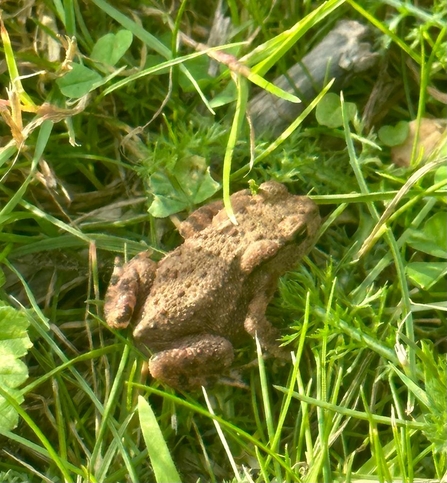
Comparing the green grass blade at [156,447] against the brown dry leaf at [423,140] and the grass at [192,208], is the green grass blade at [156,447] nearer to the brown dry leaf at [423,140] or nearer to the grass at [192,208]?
the grass at [192,208]

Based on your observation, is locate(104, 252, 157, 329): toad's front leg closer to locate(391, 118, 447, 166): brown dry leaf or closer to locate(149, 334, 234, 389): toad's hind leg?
locate(149, 334, 234, 389): toad's hind leg

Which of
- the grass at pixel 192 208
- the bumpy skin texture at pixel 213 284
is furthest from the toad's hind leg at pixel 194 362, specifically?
the grass at pixel 192 208

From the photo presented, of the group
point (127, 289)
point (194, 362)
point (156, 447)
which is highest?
point (127, 289)

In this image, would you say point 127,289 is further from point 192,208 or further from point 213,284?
point 192,208

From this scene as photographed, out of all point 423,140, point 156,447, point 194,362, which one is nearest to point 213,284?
point 194,362

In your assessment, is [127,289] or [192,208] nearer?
[127,289]

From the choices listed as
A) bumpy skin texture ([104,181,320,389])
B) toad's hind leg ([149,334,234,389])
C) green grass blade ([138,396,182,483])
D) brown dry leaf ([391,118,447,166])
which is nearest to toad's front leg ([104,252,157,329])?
bumpy skin texture ([104,181,320,389])
